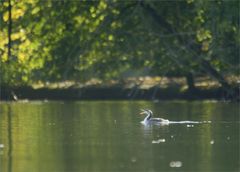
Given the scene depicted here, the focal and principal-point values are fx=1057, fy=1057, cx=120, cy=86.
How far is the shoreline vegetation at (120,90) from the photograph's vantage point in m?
39.0

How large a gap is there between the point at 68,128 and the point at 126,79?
2021 centimetres

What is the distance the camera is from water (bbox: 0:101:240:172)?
16656mm

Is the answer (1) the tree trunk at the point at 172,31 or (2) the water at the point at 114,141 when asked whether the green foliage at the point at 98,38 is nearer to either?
(1) the tree trunk at the point at 172,31

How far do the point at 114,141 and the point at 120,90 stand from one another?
20.9 m

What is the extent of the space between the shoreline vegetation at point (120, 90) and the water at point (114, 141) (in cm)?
834

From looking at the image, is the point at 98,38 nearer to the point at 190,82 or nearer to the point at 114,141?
the point at 190,82

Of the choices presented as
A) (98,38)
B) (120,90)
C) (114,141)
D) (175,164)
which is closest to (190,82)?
(120,90)

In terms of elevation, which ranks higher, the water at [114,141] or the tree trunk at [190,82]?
the tree trunk at [190,82]

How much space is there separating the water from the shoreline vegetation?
27.4 ft

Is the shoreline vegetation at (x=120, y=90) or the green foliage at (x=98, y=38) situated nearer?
the green foliage at (x=98, y=38)

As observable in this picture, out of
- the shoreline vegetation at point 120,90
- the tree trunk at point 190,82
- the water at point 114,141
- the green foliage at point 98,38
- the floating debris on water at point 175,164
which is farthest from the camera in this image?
the tree trunk at point 190,82

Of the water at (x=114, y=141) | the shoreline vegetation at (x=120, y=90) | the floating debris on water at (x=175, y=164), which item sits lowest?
Result: the floating debris on water at (x=175, y=164)

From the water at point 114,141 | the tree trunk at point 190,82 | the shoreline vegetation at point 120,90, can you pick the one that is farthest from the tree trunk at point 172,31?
the water at point 114,141

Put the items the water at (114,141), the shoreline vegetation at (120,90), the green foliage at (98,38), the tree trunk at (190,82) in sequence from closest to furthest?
the water at (114,141) → the green foliage at (98,38) → the shoreline vegetation at (120,90) → the tree trunk at (190,82)
